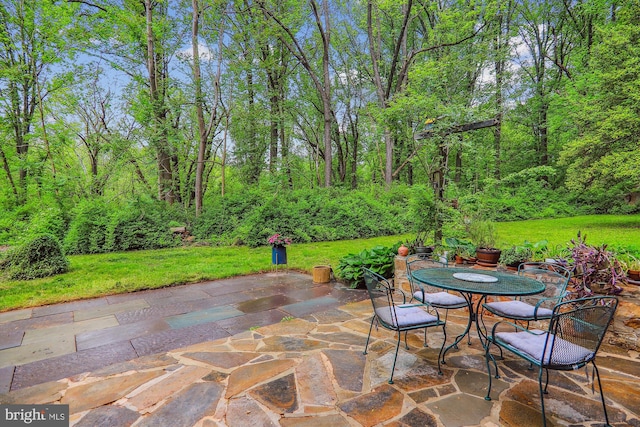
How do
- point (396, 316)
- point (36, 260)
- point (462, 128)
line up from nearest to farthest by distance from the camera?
point (396, 316) < point (462, 128) < point (36, 260)

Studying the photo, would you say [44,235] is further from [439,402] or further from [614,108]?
[614,108]

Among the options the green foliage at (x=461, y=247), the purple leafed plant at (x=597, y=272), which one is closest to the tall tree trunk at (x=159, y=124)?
the green foliage at (x=461, y=247)

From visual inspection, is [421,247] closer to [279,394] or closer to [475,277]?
[475,277]

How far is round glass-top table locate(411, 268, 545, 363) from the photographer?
226cm

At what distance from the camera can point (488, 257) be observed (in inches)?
145

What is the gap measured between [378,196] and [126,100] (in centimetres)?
1035

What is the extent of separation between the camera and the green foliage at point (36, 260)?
17.5ft

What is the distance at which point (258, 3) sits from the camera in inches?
408

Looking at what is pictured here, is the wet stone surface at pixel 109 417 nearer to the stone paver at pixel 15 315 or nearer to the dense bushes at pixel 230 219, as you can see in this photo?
the stone paver at pixel 15 315

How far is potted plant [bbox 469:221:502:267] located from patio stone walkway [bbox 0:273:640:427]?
1.14m

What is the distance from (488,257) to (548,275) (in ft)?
2.20

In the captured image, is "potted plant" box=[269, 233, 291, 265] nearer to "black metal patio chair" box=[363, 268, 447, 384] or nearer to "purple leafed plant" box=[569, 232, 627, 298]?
"black metal patio chair" box=[363, 268, 447, 384]

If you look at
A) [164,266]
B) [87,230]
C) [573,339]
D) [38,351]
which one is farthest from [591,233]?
[87,230]

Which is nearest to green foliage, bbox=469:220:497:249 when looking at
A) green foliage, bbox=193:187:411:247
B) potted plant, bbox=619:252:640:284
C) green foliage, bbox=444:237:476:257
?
green foliage, bbox=444:237:476:257
